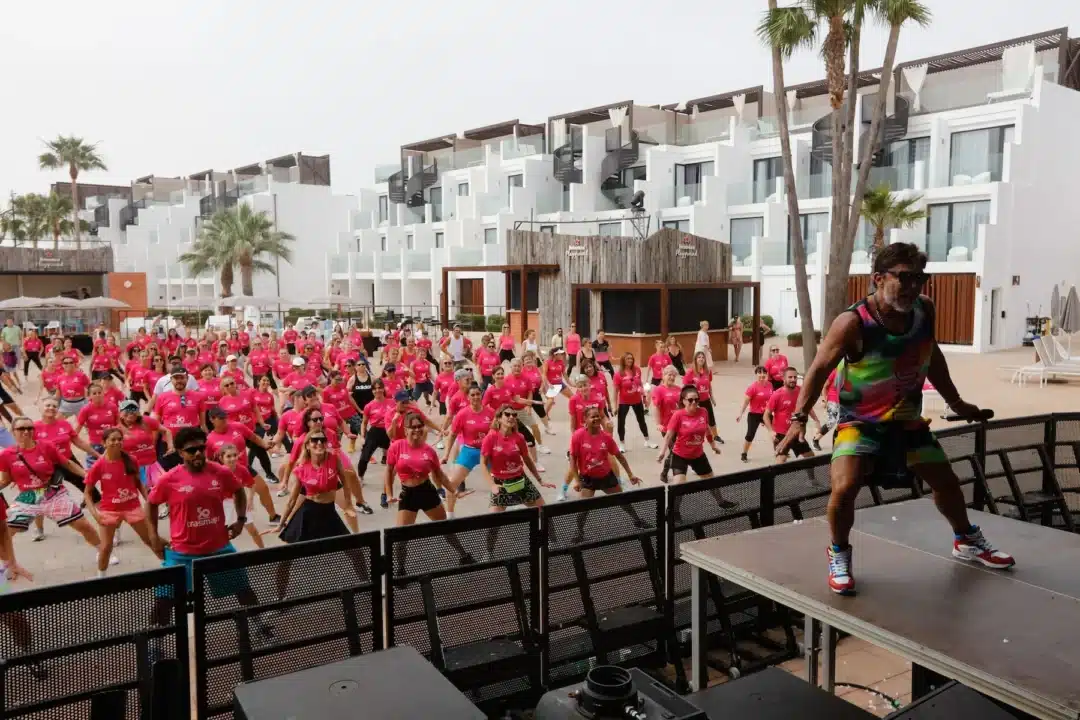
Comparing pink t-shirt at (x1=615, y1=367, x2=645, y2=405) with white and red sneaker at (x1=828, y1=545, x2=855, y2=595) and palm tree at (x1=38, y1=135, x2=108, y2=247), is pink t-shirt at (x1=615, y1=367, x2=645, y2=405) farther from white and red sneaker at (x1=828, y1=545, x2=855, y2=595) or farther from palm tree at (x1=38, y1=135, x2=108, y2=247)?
palm tree at (x1=38, y1=135, x2=108, y2=247)

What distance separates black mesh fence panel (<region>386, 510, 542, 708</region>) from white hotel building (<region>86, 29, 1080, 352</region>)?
2594 cm

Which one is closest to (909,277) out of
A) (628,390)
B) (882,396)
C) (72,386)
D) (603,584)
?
(882,396)

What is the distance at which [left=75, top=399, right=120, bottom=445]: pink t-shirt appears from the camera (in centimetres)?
1005

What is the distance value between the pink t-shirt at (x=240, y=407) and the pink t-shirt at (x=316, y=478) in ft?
12.9

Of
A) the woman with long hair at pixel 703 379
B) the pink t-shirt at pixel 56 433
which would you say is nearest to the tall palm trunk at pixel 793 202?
the woman with long hair at pixel 703 379

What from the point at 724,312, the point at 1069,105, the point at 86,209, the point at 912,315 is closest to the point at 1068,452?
the point at 912,315

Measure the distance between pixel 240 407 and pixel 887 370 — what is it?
8.78 metres

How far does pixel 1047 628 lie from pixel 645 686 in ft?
5.73

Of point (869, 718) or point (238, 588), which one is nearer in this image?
point (869, 718)

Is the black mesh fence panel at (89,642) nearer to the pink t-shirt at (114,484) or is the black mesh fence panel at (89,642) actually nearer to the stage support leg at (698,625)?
the stage support leg at (698,625)

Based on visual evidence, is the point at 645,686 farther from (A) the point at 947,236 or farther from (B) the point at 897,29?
(A) the point at 947,236

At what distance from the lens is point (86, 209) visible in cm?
7981

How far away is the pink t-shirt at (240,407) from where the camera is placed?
10695mm

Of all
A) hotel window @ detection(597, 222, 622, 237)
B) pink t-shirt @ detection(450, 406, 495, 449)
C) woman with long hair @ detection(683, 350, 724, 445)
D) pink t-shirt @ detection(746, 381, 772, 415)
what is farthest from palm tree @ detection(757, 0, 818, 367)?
hotel window @ detection(597, 222, 622, 237)
